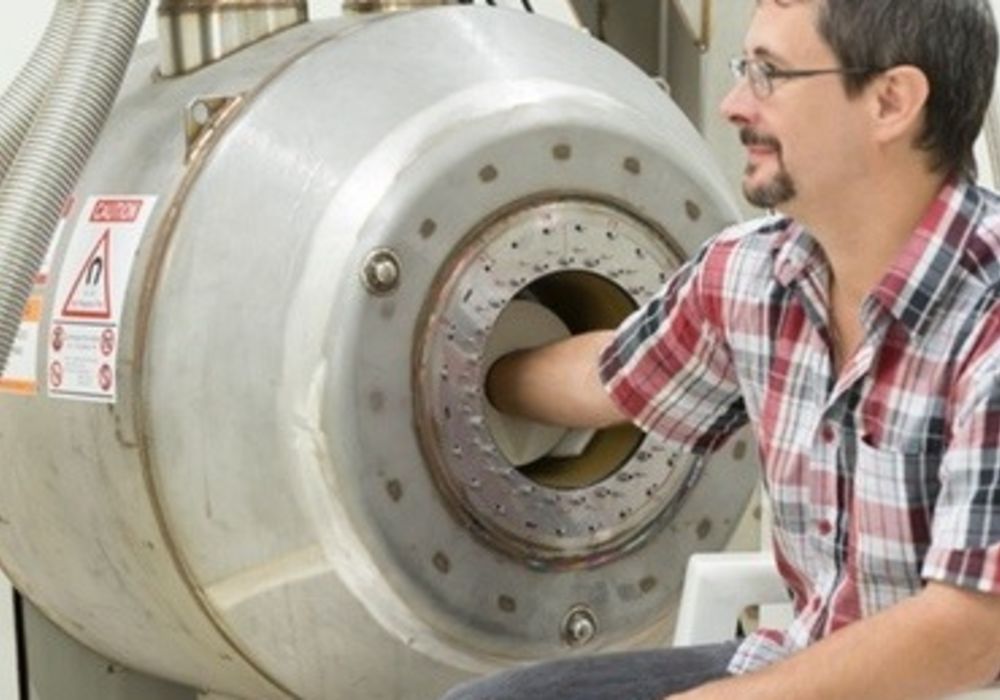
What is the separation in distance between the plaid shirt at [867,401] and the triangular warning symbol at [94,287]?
0.51 m

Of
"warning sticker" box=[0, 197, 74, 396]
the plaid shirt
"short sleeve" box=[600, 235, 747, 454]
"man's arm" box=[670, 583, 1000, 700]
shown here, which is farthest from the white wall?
"man's arm" box=[670, 583, 1000, 700]

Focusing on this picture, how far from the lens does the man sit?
127 centimetres

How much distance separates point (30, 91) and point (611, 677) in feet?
2.52

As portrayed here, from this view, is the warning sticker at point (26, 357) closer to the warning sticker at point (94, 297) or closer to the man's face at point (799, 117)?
the warning sticker at point (94, 297)

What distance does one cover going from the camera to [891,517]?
52.7 inches

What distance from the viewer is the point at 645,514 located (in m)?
1.73

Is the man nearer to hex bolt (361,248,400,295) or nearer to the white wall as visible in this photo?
hex bolt (361,248,400,295)

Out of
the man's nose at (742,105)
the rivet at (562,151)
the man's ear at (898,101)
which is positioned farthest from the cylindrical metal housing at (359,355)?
the man's ear at (898,101)

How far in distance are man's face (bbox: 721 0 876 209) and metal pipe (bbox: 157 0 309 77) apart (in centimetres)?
56

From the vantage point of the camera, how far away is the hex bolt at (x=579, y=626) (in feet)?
5.49

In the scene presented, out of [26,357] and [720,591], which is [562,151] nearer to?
[720,591]

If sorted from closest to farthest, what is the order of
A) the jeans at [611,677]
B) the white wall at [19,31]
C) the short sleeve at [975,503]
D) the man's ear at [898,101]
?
the short sleeve at [975,503] < the man's ear at [898,101] < the jeans at [611,677] < the white wall at [19,31]

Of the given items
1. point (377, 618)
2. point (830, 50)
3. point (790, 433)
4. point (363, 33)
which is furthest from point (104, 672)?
point (830, 50)

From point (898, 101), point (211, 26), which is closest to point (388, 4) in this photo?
point (211, 26)
